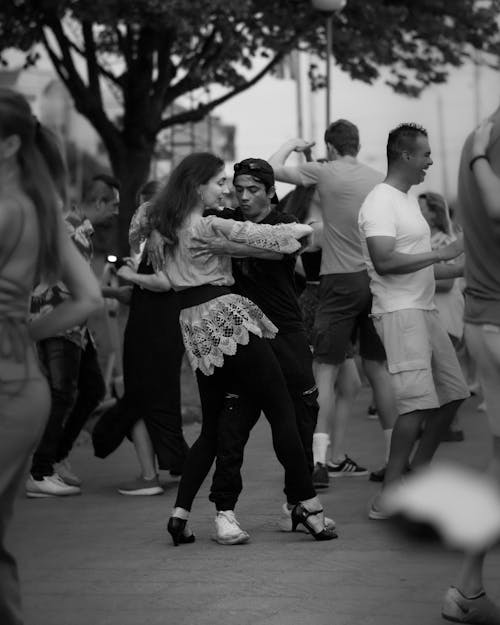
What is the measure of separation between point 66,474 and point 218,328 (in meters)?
2.76

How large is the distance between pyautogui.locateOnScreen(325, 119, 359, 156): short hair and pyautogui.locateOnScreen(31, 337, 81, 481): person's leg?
1.98 m

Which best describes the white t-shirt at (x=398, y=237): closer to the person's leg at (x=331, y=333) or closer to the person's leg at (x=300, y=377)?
the person's leg at (x=300, y=377)

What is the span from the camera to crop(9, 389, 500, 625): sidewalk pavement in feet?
16.6

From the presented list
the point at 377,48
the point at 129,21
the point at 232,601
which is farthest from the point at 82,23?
the point at 232,601

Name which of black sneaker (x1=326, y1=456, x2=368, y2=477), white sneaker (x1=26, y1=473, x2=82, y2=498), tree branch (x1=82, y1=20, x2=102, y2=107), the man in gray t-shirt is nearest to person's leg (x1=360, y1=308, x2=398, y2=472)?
the man in gray t-shirt

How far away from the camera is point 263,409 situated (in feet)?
21.0

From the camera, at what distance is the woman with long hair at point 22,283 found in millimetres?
3676

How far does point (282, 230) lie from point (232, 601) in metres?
1.81

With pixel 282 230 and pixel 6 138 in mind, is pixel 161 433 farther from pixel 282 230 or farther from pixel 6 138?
pixel 6 138

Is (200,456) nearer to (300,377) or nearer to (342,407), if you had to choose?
(300,377)

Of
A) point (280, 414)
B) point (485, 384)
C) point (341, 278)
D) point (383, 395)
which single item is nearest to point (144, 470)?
point (383, 395)

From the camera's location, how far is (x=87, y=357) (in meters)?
8.70

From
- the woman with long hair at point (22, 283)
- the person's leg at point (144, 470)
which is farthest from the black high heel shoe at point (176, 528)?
the woman with long hair at point (22, 283)

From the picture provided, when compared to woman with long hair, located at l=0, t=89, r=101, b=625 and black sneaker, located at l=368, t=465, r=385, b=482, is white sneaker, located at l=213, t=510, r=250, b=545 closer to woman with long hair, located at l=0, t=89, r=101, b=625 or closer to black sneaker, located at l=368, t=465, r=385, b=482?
black sneaker, located at l=368, t=465, r=385, b=482
